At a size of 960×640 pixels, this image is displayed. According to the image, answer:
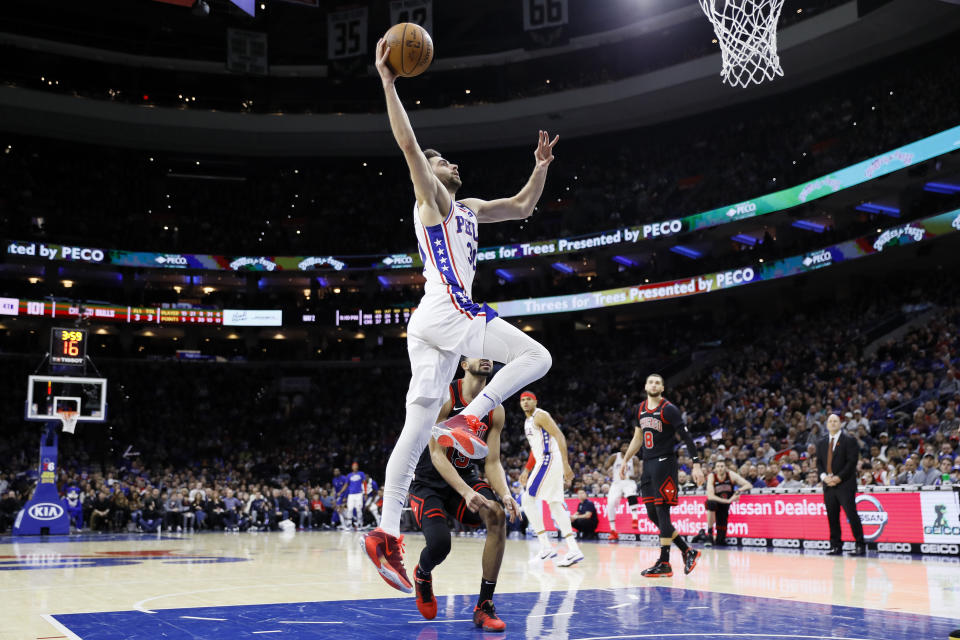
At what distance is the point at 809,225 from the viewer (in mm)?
31922

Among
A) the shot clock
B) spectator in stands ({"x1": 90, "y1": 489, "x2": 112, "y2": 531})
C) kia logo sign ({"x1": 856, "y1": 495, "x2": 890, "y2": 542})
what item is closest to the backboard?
the shot clock

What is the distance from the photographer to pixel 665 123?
126ft

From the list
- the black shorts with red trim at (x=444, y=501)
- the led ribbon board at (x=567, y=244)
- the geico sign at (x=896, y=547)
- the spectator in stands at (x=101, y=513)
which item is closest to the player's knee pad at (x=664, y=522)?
the black shorts with red trim at (x=444, y=501)

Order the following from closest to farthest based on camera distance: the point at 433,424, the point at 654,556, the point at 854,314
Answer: the point at 433,424 < the point at 654,556 < the point at 854,314

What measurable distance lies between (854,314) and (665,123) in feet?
45.0

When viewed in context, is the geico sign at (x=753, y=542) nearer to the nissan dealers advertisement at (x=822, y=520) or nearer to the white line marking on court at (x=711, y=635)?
the nissan dealers advertisement at (x=822, y=520)

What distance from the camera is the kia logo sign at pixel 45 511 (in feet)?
67.9

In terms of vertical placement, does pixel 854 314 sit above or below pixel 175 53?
below

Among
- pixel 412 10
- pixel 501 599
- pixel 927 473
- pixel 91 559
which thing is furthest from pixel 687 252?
pixel 501 599

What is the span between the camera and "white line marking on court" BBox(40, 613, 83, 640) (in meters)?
5.05

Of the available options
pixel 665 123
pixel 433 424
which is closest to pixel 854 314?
pixel 665 123

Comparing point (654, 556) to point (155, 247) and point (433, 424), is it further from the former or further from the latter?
point (155, 247)

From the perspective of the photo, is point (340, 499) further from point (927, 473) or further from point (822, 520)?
point (927, 473)

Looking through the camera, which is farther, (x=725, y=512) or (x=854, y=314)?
(x=854, y=314)
